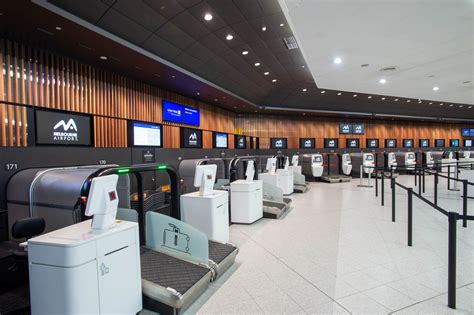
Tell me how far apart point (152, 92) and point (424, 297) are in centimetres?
884

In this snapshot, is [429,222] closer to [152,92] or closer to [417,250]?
[417,250]

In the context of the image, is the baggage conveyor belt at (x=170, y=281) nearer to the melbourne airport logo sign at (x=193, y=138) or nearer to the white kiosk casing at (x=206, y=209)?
the white kiosk casing at (x=206, y=209)

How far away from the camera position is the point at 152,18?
5.05 metres

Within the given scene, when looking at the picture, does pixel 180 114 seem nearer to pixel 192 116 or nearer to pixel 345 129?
pixel 192 116

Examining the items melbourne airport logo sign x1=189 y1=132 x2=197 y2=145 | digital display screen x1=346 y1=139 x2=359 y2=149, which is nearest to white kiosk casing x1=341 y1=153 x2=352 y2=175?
digital display screen x1=346 y1=139 x2=359 y2=149

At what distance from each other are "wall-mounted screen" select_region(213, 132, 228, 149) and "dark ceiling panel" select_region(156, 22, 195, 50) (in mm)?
5860

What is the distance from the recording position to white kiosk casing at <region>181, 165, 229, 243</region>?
3703 mm

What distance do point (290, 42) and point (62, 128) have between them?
590 centimetres

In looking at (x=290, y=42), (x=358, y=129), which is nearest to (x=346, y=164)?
(x=358, y=129)

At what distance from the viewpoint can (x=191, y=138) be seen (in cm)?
1045

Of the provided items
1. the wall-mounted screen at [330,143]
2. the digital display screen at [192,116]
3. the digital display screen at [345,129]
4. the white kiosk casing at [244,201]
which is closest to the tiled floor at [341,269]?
the white kiosk casing at [244,201]

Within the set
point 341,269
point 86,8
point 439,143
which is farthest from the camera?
point 439,143

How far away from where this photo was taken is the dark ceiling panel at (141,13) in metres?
4.47

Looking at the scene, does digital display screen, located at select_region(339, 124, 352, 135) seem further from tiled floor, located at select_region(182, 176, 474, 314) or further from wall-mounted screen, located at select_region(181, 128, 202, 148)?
tiled floor, located at select_region(182, 176, 474, 314)
